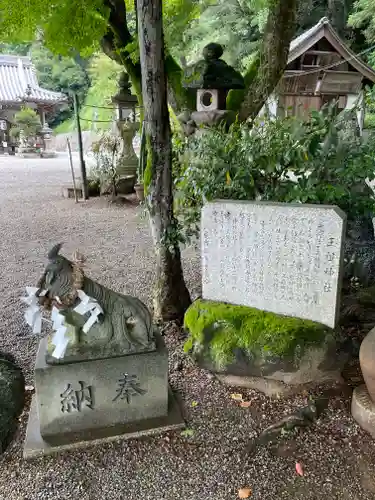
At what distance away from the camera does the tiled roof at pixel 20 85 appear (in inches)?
1061

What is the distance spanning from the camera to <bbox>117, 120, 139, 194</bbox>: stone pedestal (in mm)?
11712

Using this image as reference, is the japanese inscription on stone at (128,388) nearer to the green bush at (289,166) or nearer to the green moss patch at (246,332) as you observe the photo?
the green moss patch at (246,332)

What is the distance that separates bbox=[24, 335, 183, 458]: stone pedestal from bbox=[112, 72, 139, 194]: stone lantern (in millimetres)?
9182

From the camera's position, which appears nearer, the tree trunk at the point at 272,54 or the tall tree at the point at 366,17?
the tree trunk at the point at 272,54

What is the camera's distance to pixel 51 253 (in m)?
2.52

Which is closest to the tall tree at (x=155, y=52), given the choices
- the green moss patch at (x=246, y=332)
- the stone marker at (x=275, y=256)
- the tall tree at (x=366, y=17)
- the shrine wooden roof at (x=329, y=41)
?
the stone marker at (x=275, y=256)

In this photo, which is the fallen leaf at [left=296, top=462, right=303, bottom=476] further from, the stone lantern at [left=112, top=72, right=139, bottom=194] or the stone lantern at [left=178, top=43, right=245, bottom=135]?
the stone lantern at [left=112, top=72, right=139, bottom=194]

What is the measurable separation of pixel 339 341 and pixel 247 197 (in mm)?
1453

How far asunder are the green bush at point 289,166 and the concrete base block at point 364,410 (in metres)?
1.57

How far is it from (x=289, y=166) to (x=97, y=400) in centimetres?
254

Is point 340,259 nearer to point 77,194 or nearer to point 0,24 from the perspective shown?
point 0,24

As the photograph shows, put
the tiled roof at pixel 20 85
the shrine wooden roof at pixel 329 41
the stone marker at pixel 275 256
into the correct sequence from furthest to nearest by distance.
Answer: the tiled roof at pixel 20 85 < the shrine wooden roof at pixel 329 41 < the stone marker at pixel 275 256

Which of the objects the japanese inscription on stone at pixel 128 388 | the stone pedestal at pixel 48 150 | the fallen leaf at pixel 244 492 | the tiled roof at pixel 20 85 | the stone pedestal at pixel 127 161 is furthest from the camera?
the tiled roof at pixel 20 85

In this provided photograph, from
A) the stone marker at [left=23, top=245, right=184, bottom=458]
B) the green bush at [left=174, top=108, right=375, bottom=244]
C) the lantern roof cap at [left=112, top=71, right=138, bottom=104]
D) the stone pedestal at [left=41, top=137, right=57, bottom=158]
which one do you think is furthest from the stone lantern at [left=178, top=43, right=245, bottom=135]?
the stone pedestal at [left=41, top=137, right=57, bottom=158]
